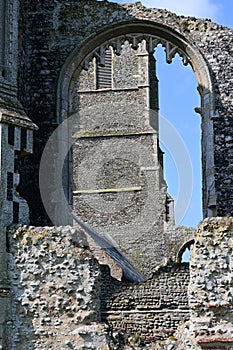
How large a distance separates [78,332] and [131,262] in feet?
50.3

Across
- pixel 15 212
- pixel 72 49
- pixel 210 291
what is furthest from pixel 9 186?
pixel 72 49

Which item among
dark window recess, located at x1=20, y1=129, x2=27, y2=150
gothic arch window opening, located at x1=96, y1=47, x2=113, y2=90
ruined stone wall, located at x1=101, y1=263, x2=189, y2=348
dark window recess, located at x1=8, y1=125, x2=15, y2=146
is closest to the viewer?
dark window recess, located at x1=8, y1=125, x2=15, y2=146

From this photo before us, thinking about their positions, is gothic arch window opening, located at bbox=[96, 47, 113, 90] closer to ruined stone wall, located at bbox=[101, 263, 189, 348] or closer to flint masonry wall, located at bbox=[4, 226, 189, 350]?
ruined stone wall, located at bbox=[101, 263, 189, 348]

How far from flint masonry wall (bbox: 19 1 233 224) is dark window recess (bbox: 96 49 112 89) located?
17682mm

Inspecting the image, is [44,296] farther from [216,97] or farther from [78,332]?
[216,97]

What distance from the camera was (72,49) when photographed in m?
14.0

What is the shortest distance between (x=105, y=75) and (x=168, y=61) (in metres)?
18.4

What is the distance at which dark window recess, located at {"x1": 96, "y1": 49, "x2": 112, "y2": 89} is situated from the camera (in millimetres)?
31984

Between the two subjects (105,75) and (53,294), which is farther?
(105,75)

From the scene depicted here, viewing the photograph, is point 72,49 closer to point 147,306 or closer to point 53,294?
point 147,306

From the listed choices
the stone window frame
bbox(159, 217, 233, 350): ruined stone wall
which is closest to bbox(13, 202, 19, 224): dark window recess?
bbox(159, 217, 233, 350): ruined stone wall

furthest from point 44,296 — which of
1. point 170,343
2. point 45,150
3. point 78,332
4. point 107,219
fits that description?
point 107,219

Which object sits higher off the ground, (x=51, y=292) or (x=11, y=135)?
(x=11, y=135)

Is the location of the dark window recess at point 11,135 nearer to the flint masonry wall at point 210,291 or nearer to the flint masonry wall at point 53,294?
→ the flint masonry wall at point 53,294
